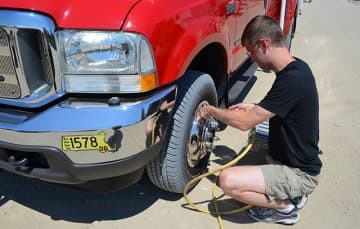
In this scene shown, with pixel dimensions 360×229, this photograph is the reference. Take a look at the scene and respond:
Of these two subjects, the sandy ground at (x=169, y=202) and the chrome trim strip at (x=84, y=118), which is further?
the sandy ground at (x=169, y=202)

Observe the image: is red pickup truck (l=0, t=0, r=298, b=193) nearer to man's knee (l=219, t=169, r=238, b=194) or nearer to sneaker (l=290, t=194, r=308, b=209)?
man's knee (l=219, t=169, r=238, b=194)

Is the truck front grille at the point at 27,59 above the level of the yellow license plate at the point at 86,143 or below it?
above

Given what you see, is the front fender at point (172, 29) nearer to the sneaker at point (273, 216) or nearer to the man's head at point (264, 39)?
the man's head at point (264, 39)

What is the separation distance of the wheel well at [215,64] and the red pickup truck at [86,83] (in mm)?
766

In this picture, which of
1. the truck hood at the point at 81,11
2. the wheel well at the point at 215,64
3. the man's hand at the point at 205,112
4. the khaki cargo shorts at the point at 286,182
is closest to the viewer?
the truck hood at the point at 81,11

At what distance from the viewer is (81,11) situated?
1.95m

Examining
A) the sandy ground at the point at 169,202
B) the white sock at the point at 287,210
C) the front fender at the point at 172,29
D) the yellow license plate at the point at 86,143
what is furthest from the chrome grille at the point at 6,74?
the white sock at the point at 287,210

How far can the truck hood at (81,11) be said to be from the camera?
192cm

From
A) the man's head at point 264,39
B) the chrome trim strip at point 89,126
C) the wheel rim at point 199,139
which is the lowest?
Result: the wheel rim at point 199,139

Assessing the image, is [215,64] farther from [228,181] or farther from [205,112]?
[228,181]

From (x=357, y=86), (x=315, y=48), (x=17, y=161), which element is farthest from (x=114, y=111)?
(x=315, y=48)

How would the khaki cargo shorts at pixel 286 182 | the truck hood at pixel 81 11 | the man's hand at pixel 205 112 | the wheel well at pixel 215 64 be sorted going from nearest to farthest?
1. the truck hood at pixel 81 11
2. the khaki cargo shorts at pixel 286 182
3. the man's hand at pixel 205 112
4. the wheel well at pixel 215 64

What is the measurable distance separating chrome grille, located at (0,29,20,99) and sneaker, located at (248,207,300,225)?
1.68 m

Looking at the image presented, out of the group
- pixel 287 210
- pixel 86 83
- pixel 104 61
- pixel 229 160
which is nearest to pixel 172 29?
pixel 104 61
